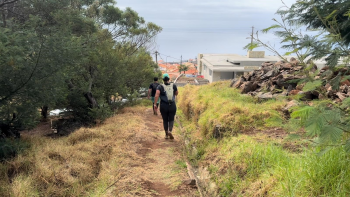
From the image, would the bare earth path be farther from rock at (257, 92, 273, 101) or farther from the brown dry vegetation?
rock at (257, 92, 273, 101)

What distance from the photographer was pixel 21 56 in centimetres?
623

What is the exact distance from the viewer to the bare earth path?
14.3 feet

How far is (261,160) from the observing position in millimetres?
4039

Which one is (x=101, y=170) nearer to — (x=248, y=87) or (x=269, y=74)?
(x=248, y=87)

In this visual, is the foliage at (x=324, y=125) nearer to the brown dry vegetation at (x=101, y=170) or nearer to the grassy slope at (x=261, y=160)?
the grassy slope at (x=261, y=160)

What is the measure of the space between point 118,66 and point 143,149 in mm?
7590

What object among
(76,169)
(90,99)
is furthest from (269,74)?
(76,169)

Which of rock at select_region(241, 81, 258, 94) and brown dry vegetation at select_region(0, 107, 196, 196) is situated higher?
rock at select_region(241, 81, 258, 94)

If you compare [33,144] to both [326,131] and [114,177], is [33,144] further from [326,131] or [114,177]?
[326,131]

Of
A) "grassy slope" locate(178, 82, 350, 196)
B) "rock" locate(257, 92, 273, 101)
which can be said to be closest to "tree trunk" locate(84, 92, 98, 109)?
"grassy slope" locate(178, 82, 350, 196)

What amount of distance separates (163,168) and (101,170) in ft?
3.80

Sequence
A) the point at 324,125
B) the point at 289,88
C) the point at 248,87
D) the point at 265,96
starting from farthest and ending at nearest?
1. the point at 248,87
2. the point at 289,88
3. the point at 265,96
4. the point at 324,125

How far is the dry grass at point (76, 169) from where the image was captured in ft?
14.4

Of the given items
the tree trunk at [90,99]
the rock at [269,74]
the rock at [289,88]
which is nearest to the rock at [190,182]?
the rock at [289,88]
